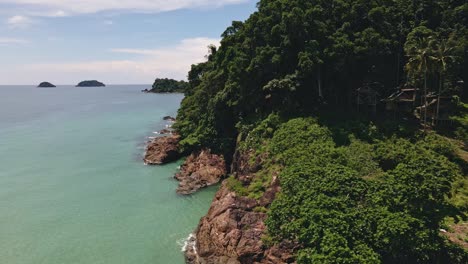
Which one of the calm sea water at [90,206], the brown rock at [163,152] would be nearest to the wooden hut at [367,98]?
the calm sea water at [90,206]

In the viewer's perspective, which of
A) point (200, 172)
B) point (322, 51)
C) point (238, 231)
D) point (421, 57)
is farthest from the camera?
point (200, 172)

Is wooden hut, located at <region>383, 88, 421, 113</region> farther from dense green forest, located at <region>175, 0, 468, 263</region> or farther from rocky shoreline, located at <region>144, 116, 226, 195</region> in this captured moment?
rocky shoreline, located at <region>144, 116, 226, 195</region>

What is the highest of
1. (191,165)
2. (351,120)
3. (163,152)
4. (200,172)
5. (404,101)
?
(404,101)

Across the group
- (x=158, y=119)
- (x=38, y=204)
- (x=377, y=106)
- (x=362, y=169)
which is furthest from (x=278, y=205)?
(x=158, y=119)

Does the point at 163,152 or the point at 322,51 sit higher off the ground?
the point at 322,51

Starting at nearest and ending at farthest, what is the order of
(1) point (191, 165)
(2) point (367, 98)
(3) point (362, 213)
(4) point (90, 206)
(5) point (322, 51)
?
(3) point (362, 213)
(5) point (322, 51)
(4) point (90, 206)
(2) point (367, 98)
(1) point (191, 165)

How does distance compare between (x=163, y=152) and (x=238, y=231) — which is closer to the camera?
(x=238, y=231)

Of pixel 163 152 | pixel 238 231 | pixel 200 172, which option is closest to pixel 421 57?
pixel 238 231

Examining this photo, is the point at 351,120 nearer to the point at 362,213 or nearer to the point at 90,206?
the point at 362,213
